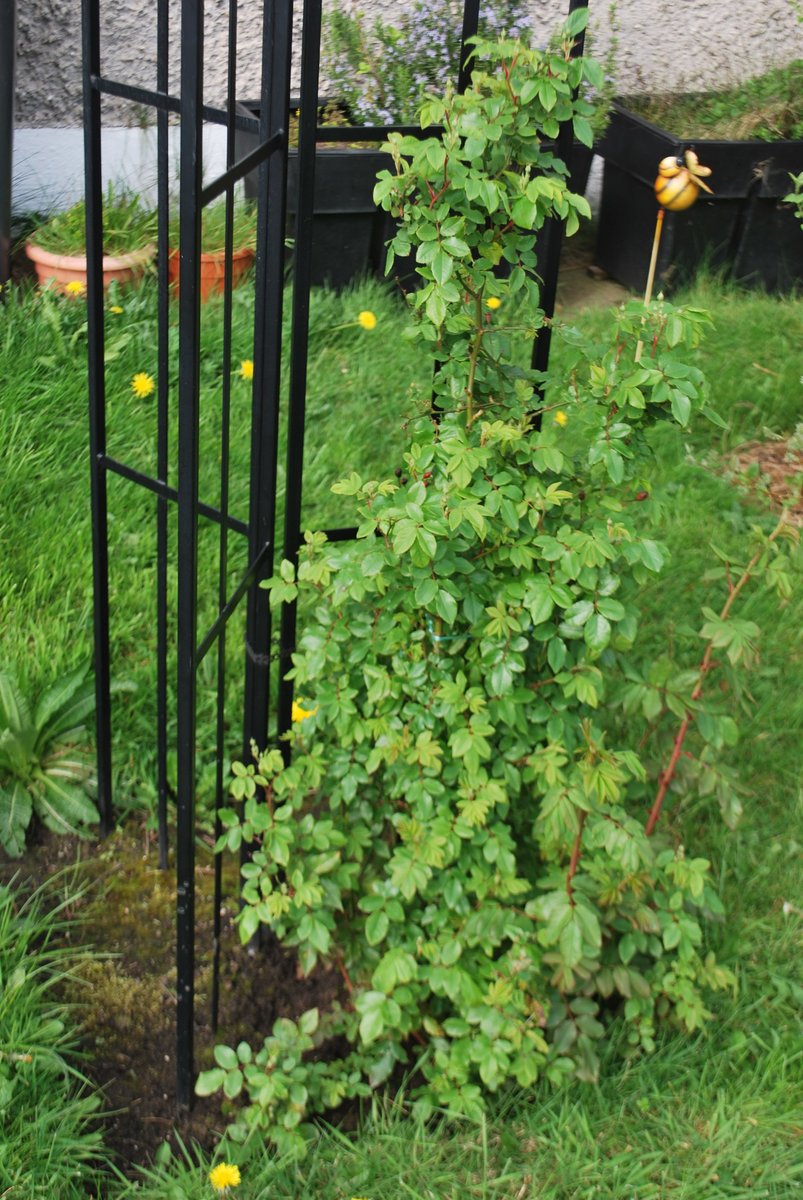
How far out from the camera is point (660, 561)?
5.74 ft

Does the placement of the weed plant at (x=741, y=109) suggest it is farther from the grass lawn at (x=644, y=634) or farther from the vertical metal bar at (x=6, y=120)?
the vertical metal bar at (x=6, y=120)

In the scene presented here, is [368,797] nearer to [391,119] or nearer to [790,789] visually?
[790,789]

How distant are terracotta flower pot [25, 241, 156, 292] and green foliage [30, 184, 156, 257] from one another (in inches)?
1.7

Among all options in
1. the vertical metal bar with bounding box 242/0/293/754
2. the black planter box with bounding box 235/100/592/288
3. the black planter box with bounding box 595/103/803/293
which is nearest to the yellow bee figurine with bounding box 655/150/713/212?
the vertical metal bar with bounding box 242/0/293/754

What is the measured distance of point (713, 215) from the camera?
4621 millimetres

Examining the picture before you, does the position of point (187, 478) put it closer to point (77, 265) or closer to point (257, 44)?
point (77, 265)

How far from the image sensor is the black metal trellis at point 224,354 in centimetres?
154

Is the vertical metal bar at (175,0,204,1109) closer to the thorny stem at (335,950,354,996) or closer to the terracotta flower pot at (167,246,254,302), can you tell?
the thorny stem at (335,950,354,996)

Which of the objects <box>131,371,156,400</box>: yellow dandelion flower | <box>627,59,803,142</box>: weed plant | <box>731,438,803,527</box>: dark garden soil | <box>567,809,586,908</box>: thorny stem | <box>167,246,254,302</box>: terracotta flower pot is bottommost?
<box>731,438,803,527</box>: dark garden soil

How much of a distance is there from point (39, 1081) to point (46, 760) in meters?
0.68

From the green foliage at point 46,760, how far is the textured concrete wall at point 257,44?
2766 millimetres

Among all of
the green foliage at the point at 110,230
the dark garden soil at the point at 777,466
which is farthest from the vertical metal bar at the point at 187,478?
the green foliage at the point at 110,230

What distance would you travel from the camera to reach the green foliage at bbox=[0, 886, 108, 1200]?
71.5 inches

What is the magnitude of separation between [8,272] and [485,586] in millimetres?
2433
